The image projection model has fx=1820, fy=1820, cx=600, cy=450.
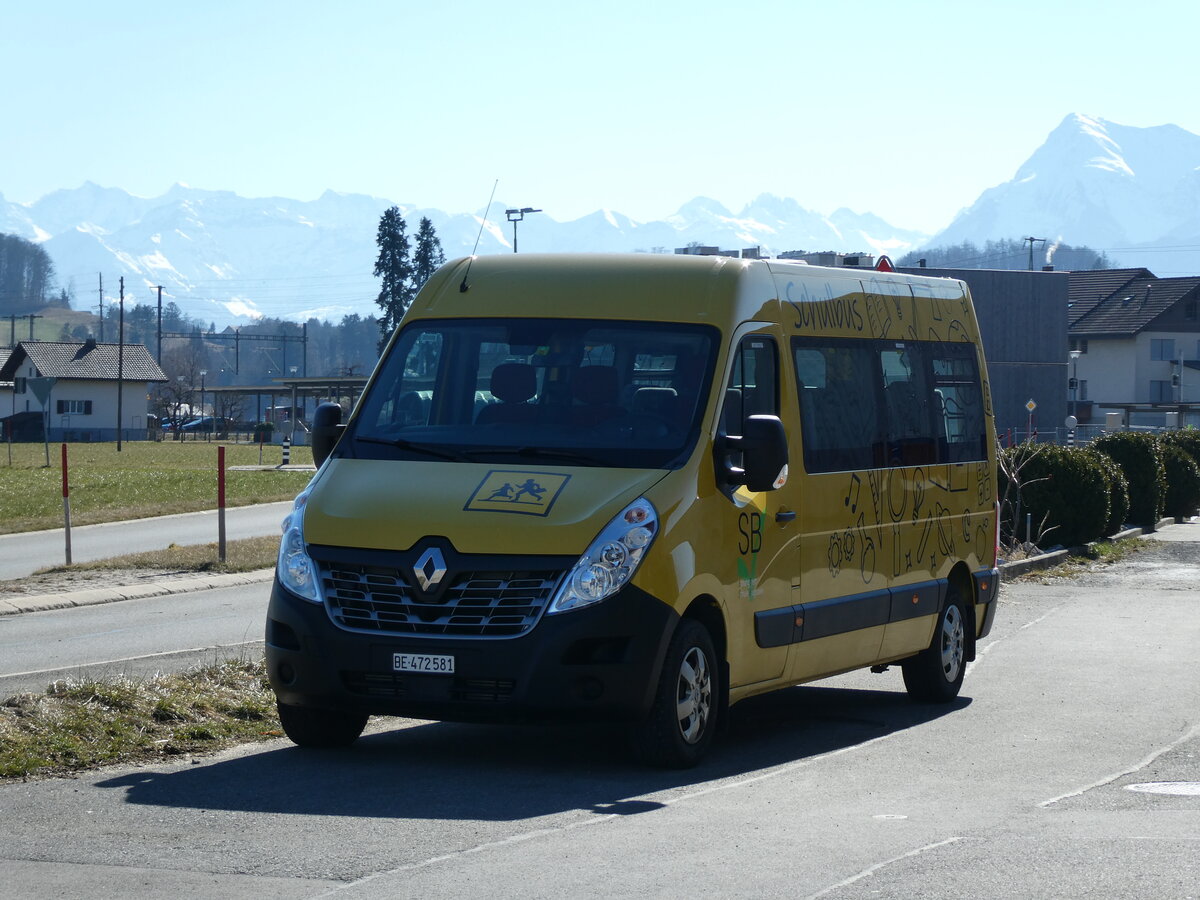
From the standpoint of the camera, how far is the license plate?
812 cm

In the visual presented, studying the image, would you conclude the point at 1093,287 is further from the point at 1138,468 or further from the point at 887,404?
the point at 887,404

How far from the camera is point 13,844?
6.75m

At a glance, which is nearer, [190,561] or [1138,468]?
[190,561]

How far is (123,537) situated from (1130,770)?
22215mm

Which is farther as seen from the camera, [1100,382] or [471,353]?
[1100,382]

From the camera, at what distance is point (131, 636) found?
15.3 m

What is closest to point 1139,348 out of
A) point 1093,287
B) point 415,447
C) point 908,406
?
point 1093,287

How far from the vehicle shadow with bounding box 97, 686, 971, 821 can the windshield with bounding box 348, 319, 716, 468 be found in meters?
1.41

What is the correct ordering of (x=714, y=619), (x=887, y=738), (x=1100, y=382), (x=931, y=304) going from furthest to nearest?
(x=1100, y=382) → (x=931, y=304) → (x=887, y=738) → (x=714, y=619)

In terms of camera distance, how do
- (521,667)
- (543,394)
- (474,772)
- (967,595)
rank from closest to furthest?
(521,667)
(474,772)
(543,394)
(967,595)

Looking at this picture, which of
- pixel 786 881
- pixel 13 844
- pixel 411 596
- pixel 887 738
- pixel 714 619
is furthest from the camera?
pixel 887 738

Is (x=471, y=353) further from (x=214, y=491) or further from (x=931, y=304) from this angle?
(x=214, y=491)

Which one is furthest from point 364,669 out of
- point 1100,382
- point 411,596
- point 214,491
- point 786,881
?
point 1100,382

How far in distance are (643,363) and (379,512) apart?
159 centimetres
